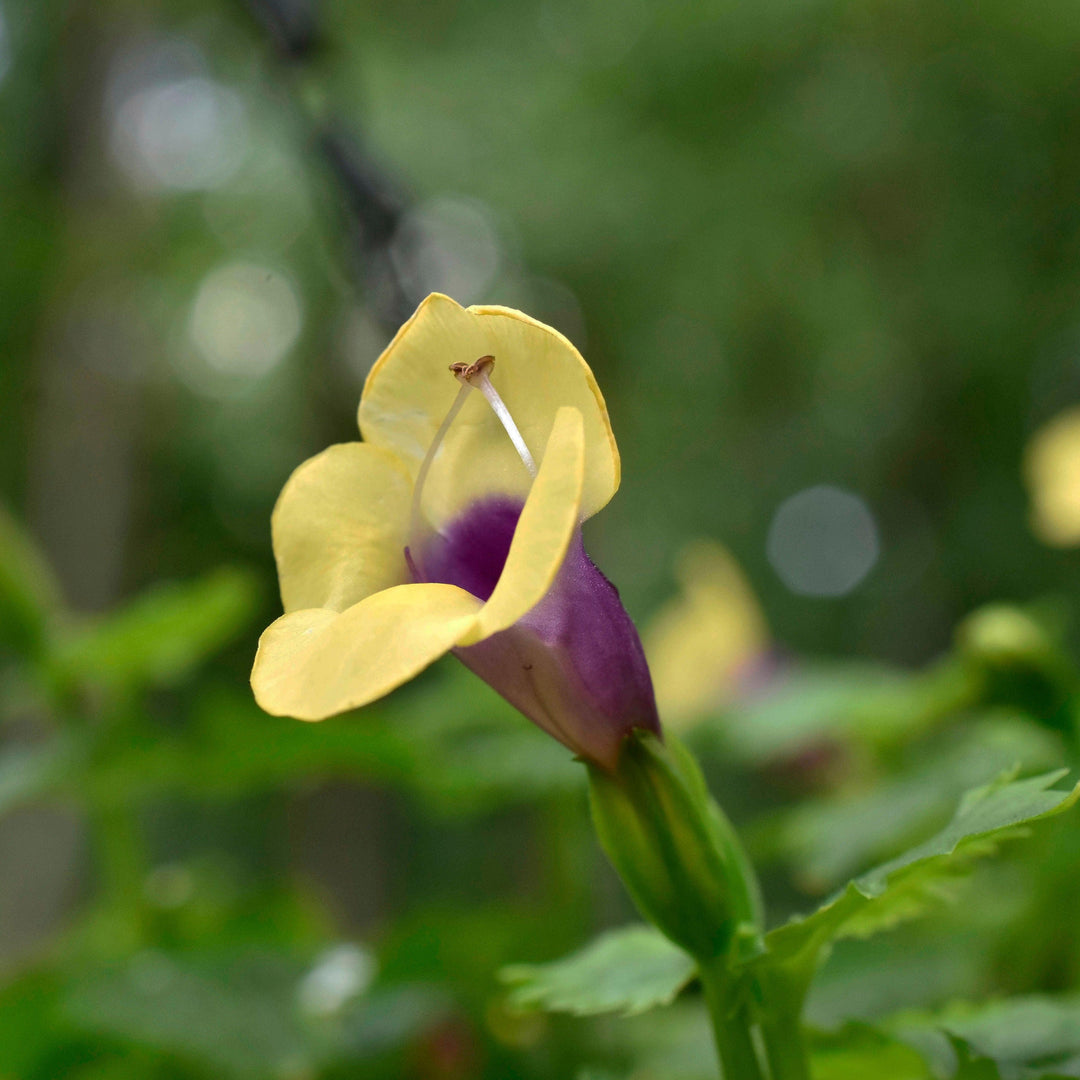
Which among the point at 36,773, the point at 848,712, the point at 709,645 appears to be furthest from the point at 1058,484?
the point at 36,773

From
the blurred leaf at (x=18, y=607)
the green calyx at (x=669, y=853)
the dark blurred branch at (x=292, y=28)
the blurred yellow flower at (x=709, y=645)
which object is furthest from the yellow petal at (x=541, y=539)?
the blurred yellow flower at (x=709, y=645)

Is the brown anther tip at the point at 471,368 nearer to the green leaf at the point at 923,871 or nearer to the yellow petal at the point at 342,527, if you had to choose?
the yellow petal at the point at 342,527

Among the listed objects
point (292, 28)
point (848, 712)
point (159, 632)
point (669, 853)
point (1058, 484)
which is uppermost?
point (292, 28)

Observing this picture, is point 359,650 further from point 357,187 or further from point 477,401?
point 357,187

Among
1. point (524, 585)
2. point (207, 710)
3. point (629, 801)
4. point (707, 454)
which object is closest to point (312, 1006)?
point (207, 710)

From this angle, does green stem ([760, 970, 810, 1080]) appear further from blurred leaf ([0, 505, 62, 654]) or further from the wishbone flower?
blurred leaf ([0, 505, 62, 654])

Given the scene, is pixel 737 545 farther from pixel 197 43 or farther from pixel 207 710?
pixel 207 710

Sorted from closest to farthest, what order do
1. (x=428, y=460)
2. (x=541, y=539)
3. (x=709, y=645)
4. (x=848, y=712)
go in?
(x=541, y=539) → (x=428, y=460) → (x=848, y=712) → (x=709, y=645)
